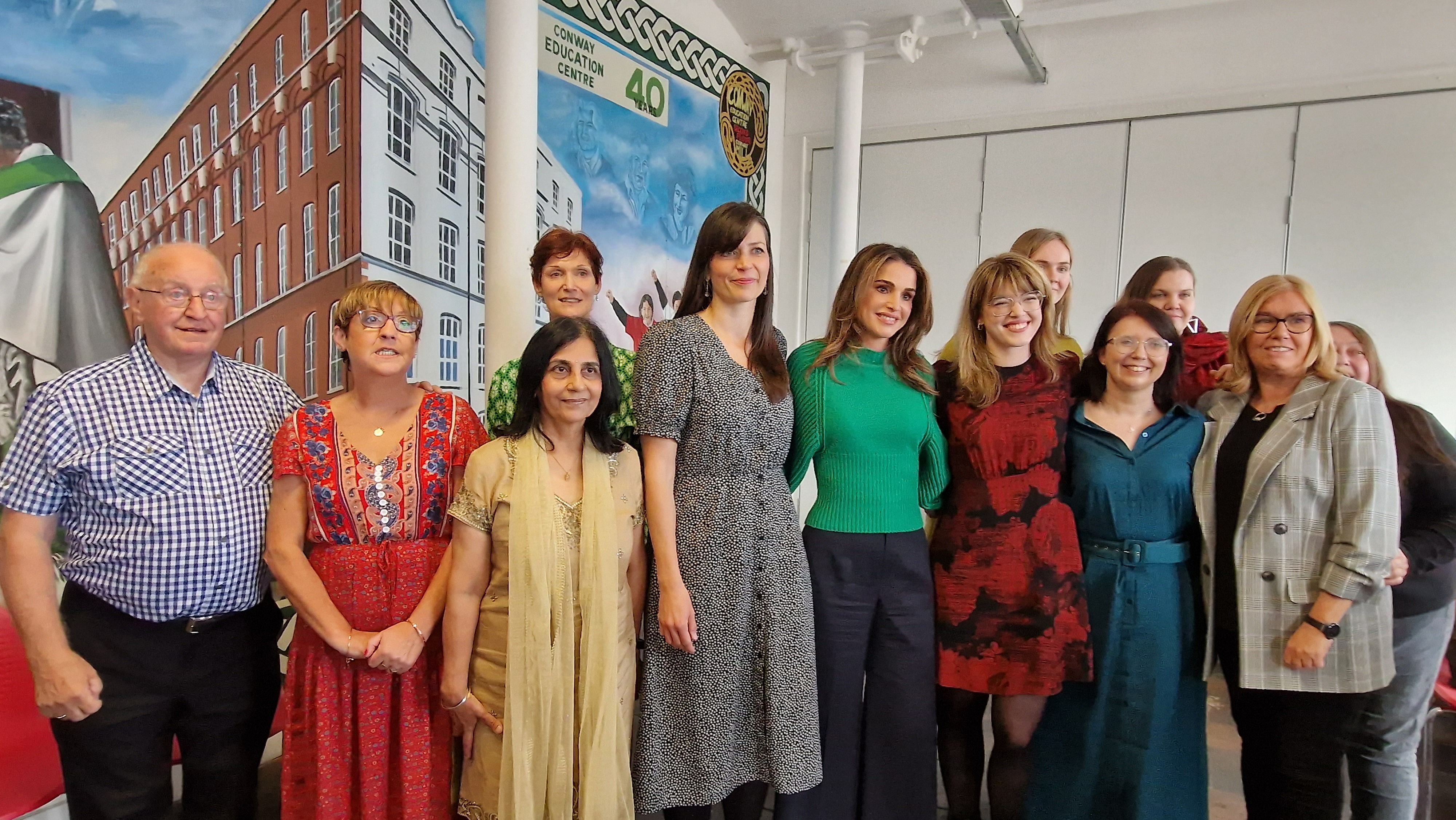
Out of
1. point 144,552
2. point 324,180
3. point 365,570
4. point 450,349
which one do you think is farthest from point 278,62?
point 365,570

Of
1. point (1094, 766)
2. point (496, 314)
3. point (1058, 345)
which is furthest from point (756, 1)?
point (1094, 766)

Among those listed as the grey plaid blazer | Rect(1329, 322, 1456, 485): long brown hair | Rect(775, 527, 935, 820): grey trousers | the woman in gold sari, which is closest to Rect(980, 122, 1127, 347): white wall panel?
Rect(1329, 322, 1456, 485): long brown hair

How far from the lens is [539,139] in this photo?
12.4 ft

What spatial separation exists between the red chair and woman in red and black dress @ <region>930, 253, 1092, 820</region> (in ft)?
7.95

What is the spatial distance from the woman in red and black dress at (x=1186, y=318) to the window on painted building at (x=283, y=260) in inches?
113

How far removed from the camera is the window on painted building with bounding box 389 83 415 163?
2.93 metres

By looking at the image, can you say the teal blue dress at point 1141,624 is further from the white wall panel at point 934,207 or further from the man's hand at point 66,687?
the white wall panel at point 934,207

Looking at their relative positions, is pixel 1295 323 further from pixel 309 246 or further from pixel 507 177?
pixel 309 246

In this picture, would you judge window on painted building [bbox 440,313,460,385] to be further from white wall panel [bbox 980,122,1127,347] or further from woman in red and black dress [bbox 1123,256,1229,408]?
white wall panel [bbox 980,122,1127,347]

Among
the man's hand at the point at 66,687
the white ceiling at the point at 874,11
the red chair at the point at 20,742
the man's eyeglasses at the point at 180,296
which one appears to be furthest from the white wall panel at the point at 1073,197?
the red chair at the point at 20,742

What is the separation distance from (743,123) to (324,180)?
3.31m

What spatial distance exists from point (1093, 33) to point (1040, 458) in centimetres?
416

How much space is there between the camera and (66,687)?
4.98 feet

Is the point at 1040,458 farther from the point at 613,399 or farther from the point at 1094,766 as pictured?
the point at 613,399
